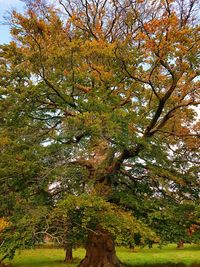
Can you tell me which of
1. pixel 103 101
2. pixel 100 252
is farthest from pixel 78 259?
pixel 103 101

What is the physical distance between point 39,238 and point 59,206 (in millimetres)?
1374

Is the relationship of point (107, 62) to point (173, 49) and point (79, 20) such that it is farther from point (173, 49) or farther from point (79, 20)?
point (79, 20)

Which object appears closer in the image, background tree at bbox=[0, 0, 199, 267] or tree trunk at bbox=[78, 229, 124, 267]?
background tree at bbox=[0, 0, 199, 267]

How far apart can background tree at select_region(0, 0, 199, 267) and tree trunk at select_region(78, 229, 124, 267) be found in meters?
0.05

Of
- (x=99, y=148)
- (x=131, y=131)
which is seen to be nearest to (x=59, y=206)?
(x=99, y=148)

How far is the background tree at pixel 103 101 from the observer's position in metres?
14.2

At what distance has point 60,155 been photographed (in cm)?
1513

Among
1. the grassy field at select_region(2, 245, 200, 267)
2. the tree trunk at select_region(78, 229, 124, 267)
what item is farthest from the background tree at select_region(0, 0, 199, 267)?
the grassy field at select_region(2, 245, 200, 267)

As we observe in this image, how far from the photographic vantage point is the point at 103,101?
51.3 ft

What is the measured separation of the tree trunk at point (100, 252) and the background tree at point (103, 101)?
52 millimetres

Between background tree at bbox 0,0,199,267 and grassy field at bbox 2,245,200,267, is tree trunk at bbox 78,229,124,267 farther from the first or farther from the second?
grassy field at bbox 2,245,200,267

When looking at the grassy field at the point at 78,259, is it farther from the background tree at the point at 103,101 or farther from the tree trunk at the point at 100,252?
the background tree at the point at 103,101

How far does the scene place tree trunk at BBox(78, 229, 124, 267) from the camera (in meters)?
17.6

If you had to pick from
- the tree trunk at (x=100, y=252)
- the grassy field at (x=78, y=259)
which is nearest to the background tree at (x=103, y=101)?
the tree trunk at (x=100, y=252)
